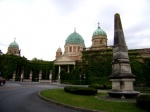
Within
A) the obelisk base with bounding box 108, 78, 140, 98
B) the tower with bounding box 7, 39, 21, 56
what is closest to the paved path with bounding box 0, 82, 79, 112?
the obelisk base with bounding box 108, 78, 140, 98

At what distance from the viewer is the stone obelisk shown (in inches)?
594

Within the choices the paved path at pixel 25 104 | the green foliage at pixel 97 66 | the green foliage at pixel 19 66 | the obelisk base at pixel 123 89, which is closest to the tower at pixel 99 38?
the green foliage at pixel 97 66

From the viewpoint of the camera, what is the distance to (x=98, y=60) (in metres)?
50.2

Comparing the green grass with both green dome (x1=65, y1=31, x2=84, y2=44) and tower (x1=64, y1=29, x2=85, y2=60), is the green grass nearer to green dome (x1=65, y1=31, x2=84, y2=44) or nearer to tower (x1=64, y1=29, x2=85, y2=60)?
tower (x1=64, y1=29, x2=85, y2=60)

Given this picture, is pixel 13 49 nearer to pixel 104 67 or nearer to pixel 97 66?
pixel 97 66

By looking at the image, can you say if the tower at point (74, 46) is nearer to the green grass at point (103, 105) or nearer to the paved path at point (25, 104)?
the paved path at point (25, 104)

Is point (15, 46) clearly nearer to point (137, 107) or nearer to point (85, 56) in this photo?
point (85, 56)

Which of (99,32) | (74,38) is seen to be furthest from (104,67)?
(74,38)

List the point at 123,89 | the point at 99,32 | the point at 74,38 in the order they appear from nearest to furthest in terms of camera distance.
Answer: the point at 123,89, the point at 99,32, the point at 74,38

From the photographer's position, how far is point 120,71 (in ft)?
51.6

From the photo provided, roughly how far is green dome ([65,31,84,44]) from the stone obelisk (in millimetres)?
55080

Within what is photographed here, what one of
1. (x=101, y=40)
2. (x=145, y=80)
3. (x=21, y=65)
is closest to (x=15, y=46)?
(x=21, y=65)

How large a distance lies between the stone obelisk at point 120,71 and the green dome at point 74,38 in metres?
55.1

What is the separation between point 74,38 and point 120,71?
5867 cm
